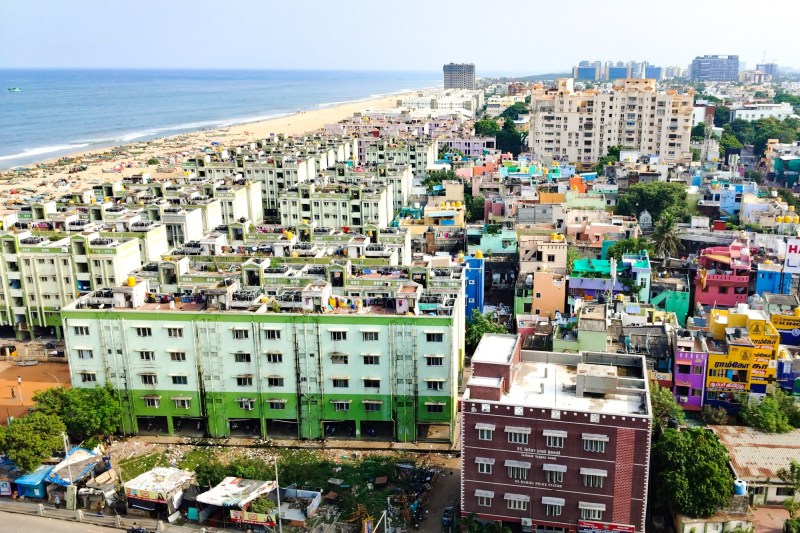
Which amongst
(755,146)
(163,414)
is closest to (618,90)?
(755,146)

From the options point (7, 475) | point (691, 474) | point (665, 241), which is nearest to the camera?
point (691, 474)

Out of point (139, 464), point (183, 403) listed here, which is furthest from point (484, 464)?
point (139, 464)

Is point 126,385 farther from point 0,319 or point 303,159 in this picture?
point 303,159

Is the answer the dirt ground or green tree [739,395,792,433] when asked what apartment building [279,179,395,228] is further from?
green tree [739,395,792,433]

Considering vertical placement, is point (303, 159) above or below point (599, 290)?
above

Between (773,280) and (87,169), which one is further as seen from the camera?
(87,169)

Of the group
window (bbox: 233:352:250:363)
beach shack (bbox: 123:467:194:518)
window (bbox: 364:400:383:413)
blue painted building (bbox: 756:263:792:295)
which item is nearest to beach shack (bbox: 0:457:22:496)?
beach shack (bbox: 123:467:194:518)

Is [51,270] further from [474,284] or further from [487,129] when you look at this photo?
[487,129]
